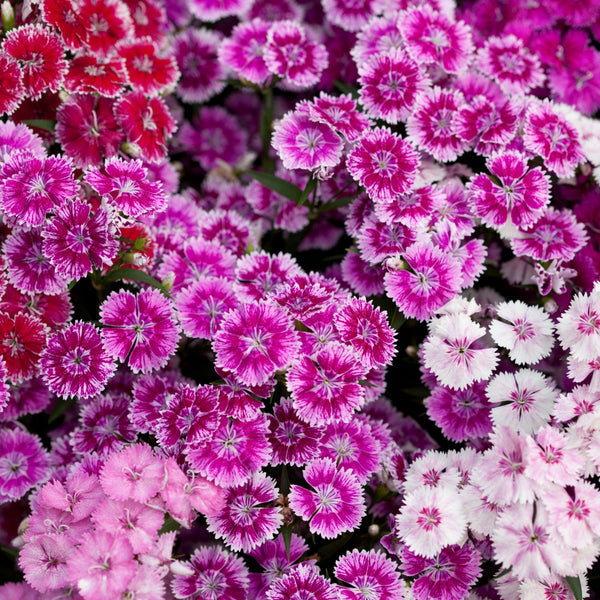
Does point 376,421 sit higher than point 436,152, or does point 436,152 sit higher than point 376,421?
point 436,152

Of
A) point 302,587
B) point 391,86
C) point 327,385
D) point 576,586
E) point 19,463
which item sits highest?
point 391,86

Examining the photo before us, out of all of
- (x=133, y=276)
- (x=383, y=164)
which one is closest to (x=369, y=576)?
(x=133, y=276)

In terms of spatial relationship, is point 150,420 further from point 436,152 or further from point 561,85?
point 561,85

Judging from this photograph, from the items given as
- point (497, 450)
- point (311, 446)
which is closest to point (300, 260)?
point (311, 446)

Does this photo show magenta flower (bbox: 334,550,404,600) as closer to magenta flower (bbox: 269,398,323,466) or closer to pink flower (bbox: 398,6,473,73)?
magenta flower (bbox: 269,398,323,466)

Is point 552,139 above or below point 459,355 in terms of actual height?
above

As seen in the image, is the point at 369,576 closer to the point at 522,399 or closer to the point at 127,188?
the point at 522,399

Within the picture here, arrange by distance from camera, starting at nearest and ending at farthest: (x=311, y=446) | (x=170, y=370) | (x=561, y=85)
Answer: (x=311, y=446)
(x=170, y=370)
(x=561, y=85)

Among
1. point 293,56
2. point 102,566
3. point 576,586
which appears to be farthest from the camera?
point 293,56
